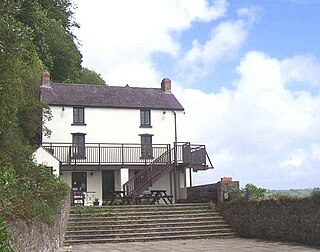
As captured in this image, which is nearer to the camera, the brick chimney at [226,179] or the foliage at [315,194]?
the foliage at [315,194]

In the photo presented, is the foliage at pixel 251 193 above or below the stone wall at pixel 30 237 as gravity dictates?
above

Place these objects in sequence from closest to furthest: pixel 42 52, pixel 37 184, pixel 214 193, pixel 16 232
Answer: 1. pixel 16 232
2. pixel 37 184
3. pixel 214 193
4. pixel 42 52

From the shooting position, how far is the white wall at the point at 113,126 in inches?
1206

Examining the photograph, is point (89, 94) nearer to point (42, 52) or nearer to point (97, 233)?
point (42, 52)

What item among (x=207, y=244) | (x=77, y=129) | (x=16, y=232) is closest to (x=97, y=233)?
(x=207, y=244)

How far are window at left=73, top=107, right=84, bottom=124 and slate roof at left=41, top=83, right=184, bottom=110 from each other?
34 centimetres

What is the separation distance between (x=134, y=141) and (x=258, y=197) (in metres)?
15.0

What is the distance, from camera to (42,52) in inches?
1414

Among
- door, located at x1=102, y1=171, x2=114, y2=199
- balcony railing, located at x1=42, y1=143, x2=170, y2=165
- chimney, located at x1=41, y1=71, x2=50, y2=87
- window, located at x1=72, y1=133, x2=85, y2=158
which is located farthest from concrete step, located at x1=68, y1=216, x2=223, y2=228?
chimney, located at x1=41, y1=71, x2=50, y2=87

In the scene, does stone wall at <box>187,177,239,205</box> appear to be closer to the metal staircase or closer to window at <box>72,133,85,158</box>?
the metal staircase

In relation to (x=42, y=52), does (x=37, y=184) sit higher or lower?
lower

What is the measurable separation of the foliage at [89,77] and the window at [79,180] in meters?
21.0

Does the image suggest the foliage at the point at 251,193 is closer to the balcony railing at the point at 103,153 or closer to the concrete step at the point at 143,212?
the concrete step at the point at 143,212

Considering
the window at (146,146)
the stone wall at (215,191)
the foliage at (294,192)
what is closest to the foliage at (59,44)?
the window at (146,146)
